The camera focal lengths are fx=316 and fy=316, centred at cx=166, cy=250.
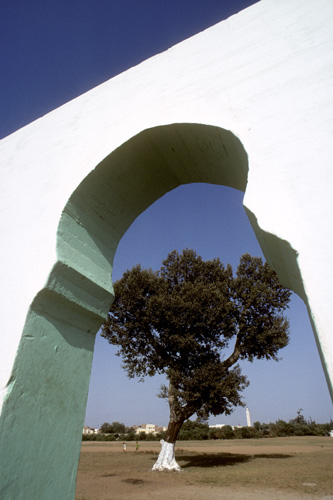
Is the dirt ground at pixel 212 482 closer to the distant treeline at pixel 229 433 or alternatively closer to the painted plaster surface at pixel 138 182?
the painted plaster surface at pixel 138 182

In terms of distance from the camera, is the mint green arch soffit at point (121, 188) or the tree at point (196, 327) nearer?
Answer: the mint green arch soffit at point (121, 188)

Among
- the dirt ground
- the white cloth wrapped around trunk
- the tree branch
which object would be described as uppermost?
the tree branch

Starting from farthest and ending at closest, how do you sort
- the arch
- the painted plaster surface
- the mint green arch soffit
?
the mint green arch soffit → the arch → the painted plaster surface

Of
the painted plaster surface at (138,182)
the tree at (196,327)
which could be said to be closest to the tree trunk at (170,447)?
the tree at (196,327)

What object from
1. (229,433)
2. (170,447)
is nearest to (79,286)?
(170,447)

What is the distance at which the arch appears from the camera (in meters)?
1.65

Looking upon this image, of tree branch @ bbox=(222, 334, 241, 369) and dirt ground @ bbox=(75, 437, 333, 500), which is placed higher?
tree branch @ bbox=(222, 334, 241, 369)

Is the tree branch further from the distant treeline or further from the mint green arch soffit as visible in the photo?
the distant treeline

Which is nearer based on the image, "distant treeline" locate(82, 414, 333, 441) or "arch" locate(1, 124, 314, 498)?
"arch" locate(1, 124, 314, 498)

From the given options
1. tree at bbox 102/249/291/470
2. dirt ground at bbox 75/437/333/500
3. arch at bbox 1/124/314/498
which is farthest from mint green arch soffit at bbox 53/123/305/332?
tree at bbox 102/249/291/470

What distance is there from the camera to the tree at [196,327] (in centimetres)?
1280

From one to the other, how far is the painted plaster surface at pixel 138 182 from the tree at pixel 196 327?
10995 millimetres

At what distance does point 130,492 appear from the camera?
8.55 m

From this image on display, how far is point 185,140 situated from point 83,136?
821 millimetres
